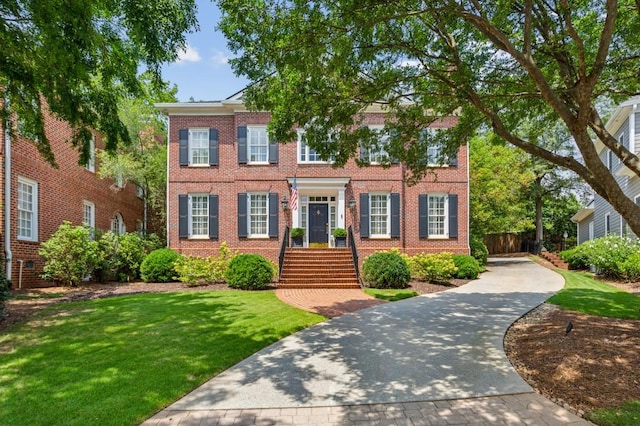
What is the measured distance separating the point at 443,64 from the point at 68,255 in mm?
12149

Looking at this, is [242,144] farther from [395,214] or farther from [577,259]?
[577,259]

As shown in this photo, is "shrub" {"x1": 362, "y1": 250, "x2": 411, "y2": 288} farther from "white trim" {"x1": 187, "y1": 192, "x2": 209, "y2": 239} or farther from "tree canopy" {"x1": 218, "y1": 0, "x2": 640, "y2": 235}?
"white trim" {"x1": 187, "y1": 192, "x2": 209, "y2": 239}

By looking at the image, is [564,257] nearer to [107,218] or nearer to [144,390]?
[144,390]

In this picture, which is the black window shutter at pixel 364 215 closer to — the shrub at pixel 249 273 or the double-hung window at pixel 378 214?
the double-hung window at pixel 378 214

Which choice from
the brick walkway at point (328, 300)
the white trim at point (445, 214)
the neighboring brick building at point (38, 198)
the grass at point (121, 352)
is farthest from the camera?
the white trim at point (445, 214)

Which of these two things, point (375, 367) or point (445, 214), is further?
point (445, 214)

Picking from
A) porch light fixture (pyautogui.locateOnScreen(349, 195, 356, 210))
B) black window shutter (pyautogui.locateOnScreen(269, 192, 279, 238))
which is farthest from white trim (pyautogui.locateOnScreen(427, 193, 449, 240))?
black window shutter (pyautogui.locateOnScreen(269, 192, 279, 238))

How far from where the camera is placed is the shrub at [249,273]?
11.4 meters

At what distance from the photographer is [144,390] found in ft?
13.1

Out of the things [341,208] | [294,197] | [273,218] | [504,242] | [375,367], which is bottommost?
[504,242]

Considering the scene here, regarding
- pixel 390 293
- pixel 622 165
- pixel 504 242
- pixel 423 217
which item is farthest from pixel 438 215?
→ pixel 504 242

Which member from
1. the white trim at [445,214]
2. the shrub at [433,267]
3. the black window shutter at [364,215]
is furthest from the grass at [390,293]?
the white trim at [445,214]

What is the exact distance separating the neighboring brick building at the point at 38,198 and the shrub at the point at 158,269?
3099mm

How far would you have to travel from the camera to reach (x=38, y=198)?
12.4 m
